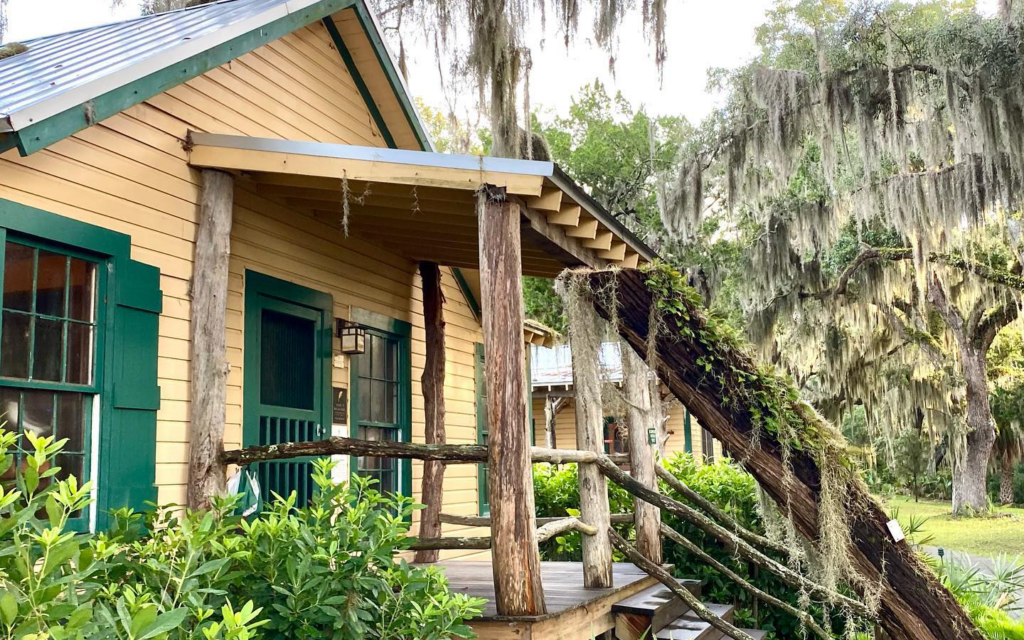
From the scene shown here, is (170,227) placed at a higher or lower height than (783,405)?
higher

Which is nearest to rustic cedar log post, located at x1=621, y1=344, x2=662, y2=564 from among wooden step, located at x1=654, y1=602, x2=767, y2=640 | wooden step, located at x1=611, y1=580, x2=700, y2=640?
wooden step, located at x1=654, y1=602, x2=767, y2=640

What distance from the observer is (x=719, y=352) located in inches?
229

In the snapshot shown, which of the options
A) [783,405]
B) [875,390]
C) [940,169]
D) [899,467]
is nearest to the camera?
[783,405]

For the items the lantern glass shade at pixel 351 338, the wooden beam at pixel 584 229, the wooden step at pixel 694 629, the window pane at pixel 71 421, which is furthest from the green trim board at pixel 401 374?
the window pane at pixel 71 421

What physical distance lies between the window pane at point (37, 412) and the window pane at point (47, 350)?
8 centimetres

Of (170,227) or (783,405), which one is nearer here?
(170,227)

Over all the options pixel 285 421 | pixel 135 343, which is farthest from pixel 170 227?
pixel 285 421

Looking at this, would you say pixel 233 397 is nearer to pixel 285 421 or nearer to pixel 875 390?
pixel 285 421

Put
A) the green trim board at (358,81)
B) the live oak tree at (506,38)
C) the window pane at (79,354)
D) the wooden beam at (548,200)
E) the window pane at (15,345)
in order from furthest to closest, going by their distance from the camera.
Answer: the live oak tree at (506,38)
the green trim board at (358,81)
the wooden beam at (548,200)
the window pane at (79,354)
the window pane at (15,345)

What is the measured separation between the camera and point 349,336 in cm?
638

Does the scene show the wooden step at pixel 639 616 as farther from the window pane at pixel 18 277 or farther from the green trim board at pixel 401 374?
the window pane at pixel 18 277

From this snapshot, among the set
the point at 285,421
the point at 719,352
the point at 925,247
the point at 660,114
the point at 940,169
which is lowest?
the point at 285,421

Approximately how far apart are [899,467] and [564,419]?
13.2m

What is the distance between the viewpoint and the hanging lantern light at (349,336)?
6.36 meters
